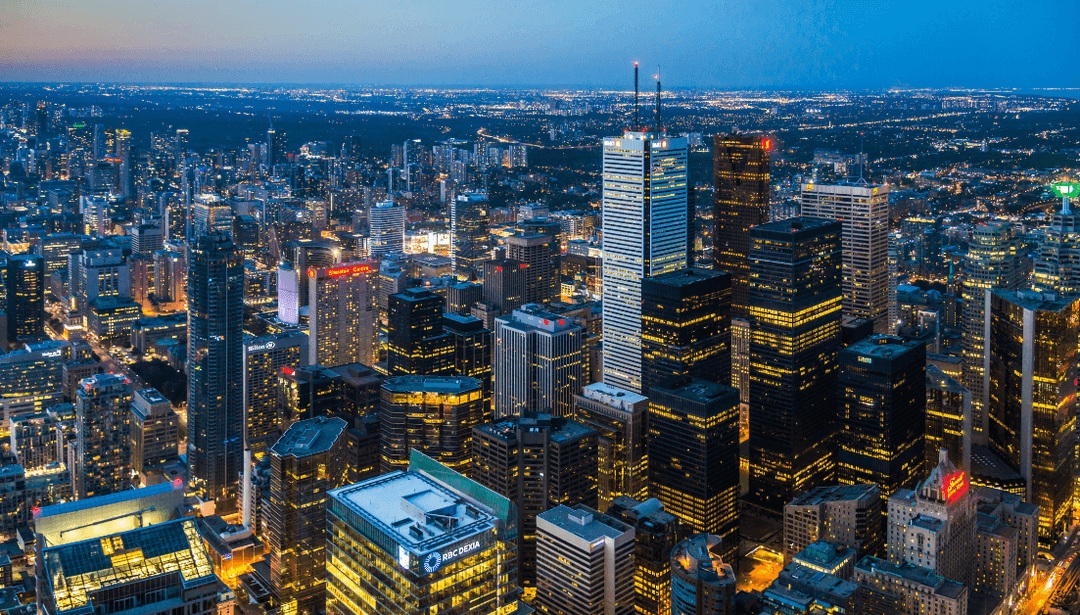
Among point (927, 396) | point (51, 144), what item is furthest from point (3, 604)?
point (51, 144)

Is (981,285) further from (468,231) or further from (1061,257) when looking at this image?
(468,231)

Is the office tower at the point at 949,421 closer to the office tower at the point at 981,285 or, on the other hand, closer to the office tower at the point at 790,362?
the office tower at the point at 981,285

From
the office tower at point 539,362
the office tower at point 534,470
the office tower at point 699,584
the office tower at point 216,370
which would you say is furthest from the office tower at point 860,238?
the office tower at point 216,370

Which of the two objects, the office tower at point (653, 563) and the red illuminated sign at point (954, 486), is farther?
the red illuminated sign at point (954, 486)

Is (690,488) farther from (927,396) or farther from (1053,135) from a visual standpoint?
(1053,135)

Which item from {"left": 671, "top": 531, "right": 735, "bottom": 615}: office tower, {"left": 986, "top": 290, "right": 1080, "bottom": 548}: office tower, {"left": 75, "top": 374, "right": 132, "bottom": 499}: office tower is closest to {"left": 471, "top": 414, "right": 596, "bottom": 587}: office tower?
{"left": 671, "top": 531, "right": 735, "bottom": 615}: office tower

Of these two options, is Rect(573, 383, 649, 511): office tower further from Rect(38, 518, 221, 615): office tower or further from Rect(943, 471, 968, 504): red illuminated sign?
Rect(38, 518, 221, 615): office tower

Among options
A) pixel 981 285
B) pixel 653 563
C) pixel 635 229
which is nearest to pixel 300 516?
pixel 653 563
